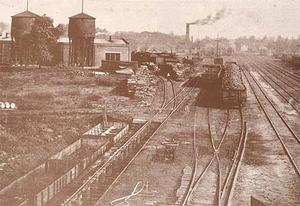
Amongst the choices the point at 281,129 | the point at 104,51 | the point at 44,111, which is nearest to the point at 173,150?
the point at 281,129

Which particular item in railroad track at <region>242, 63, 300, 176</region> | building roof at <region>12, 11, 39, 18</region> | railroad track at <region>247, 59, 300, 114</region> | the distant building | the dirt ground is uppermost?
building roof at <region>12, 11, 39, 18</region>

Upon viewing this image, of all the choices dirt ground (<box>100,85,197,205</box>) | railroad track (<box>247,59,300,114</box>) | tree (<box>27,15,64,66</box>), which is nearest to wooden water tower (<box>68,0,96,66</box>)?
tree (<box>27,15,64,66</box>)

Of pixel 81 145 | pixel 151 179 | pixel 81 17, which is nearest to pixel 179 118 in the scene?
pixel 81 145

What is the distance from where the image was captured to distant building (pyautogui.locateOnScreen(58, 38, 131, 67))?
5081 cm

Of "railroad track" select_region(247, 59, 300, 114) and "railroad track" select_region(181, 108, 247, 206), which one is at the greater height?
"railroad track" select_region(247, 59, 300, 114)

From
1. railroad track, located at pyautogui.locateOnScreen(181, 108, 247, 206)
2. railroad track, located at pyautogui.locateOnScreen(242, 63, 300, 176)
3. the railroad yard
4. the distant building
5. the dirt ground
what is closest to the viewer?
railroad track, located at pyautogui.locateOnScreen(181, 108, 247, 206)

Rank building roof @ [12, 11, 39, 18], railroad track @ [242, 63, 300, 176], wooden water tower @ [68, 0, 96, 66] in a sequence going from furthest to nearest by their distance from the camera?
wooden water tower @ [68, 0, 96, 66] → building roof @ [12, 11, 39, 18] → railroad track @ [242, 63, 300, 176]

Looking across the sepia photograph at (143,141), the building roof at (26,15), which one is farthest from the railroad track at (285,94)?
the building roof at (26,15)

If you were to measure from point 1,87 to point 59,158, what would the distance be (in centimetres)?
1817

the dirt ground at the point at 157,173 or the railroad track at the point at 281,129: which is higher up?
the railroad track at the point at 281,129

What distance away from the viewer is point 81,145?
18.4 m

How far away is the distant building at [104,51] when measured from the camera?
5081 centimetres

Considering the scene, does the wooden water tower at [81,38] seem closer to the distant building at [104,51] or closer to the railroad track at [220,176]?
the distant building at [104,51]

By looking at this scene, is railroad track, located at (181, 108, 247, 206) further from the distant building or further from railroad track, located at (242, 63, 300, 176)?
the distant building
